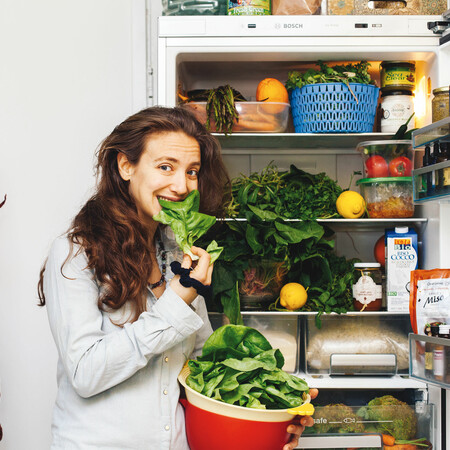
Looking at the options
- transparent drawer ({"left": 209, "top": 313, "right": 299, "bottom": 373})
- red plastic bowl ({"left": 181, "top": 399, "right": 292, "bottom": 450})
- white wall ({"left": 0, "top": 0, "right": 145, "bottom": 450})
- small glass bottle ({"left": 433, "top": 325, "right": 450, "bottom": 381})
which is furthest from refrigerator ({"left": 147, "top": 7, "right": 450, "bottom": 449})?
red plastic bowl ({"left": 181, "top": 399, "right": 292, "bottom": 450})

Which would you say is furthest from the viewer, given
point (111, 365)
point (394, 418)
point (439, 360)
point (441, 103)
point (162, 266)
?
point (394, 418)

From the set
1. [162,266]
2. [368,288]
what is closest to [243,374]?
[162,266]

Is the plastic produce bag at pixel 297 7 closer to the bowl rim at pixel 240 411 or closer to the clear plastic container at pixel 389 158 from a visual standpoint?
the clear plastic container at pixel 389 158

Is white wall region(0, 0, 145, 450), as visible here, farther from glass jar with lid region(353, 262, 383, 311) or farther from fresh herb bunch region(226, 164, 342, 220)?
glass jar with lid region(353, 262, 383, 311)

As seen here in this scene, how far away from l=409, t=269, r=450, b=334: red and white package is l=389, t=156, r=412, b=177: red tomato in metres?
0.37

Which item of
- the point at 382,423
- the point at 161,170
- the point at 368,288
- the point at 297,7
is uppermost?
the point at 297,7

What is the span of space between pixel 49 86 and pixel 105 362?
140 centimetres

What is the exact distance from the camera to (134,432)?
1.26 meters

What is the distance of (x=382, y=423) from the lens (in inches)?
72.2

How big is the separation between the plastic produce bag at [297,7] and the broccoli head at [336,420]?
1268 millimetres

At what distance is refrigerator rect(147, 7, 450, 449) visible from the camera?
1.81 metres

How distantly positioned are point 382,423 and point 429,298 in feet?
1.58

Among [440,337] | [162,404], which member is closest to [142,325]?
[162,404]

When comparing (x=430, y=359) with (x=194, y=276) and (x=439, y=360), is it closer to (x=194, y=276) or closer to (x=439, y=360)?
(x=439, y=360)
